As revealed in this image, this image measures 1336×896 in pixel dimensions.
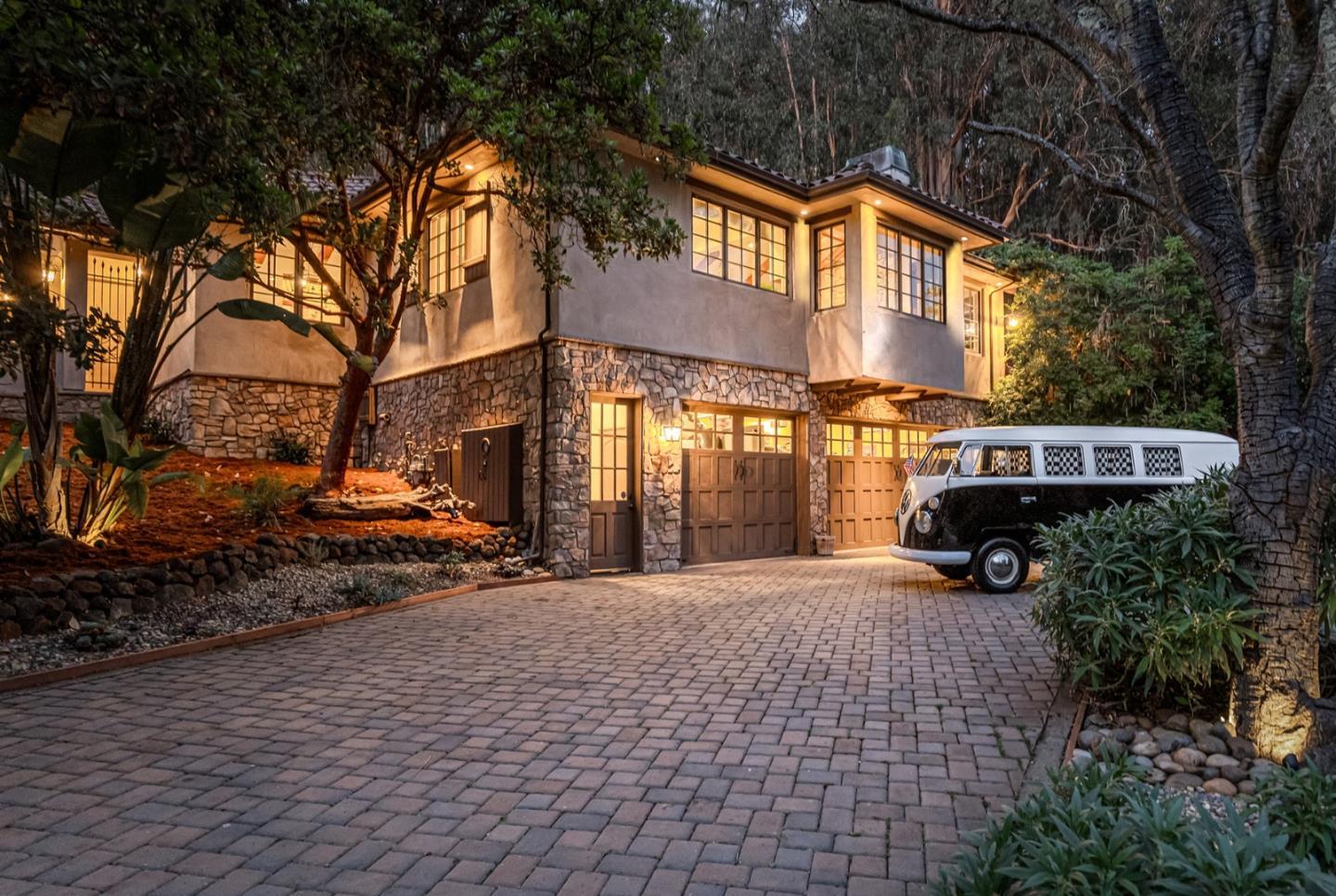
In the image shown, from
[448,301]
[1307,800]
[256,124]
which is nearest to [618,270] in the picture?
[448,301]

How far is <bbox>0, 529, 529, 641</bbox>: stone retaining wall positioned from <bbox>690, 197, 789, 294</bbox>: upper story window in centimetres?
628

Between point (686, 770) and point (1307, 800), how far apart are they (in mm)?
2582

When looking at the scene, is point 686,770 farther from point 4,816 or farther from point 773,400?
point 773,400

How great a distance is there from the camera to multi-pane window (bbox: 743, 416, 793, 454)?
14234 mm

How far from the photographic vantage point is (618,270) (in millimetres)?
12117

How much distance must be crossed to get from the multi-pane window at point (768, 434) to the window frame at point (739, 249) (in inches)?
90.3

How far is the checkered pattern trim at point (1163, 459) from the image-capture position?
10.5 meters

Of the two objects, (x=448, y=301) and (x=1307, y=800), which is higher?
(x=448, y=301)

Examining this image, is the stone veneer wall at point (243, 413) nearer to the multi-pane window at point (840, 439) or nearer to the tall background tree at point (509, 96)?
the tall background tree at point (509, 96)

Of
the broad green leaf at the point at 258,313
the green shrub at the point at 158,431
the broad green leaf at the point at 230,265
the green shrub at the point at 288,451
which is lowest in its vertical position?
the green shrub at the point at 288,451

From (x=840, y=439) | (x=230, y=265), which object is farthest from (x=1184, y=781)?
(x=840, y=439)

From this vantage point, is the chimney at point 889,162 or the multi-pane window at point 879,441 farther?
the multi-pane window at point 879,441

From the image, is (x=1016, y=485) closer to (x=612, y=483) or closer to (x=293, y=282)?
(x=612, y=483)

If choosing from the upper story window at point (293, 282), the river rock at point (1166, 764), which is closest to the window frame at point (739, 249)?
the upper story window at point (293, 282)
